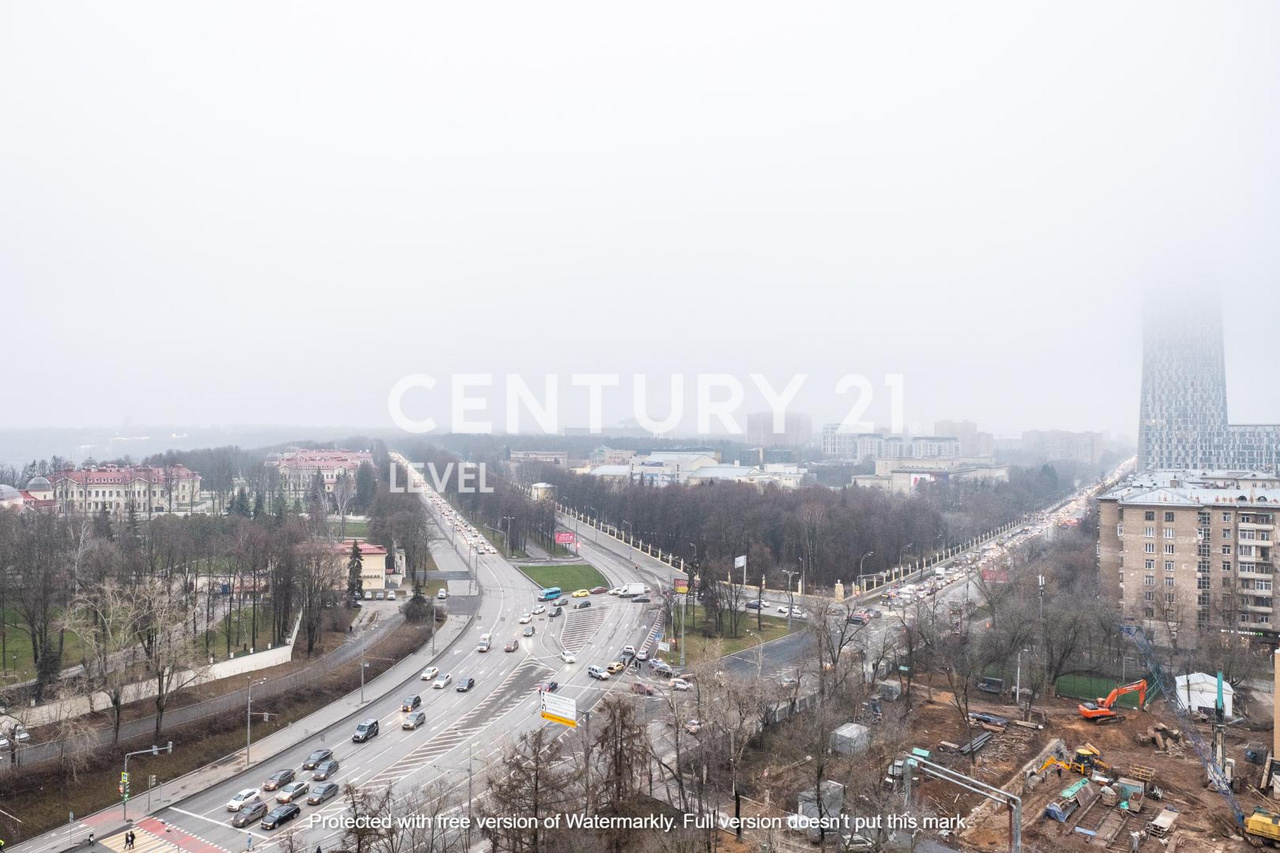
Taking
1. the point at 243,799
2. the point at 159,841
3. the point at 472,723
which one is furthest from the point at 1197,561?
the point at 159,841

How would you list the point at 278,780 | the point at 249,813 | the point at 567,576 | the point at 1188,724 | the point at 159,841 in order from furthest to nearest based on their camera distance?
the point at 567,576 < the point at 1188,724 < the point at 278,780 < the point at 249,813 < the point at 159,841

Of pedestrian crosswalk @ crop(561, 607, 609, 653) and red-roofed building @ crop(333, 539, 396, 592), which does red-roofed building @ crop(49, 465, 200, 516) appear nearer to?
red-roofed building @ crop(333, 539, 396, 592)

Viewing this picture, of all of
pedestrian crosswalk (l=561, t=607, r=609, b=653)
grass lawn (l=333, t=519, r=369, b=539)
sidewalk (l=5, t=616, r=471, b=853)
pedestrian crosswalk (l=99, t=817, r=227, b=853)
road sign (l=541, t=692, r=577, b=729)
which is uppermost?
road sign (l=541, t=692, r=577, b=729)

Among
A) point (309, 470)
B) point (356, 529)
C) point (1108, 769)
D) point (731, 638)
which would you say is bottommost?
point (731, 638)

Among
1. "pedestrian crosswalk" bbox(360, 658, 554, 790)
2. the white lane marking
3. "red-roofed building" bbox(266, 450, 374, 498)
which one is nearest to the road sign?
"pedestrian crosswalk" bbox(360, 658, 554, 790)

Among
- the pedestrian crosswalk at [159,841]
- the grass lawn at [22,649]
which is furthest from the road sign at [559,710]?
the grass lawn at [22,649]

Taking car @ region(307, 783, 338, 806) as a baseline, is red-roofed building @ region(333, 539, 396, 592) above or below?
above

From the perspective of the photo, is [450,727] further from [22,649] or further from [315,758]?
[22,649]

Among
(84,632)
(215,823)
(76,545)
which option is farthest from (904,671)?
(76,545)
